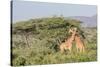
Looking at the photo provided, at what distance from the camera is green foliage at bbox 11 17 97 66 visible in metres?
2.55

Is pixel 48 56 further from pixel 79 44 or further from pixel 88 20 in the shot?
pixel 88 20

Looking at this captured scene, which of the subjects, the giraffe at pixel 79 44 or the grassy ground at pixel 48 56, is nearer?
the grassy ground at pixel 48 56

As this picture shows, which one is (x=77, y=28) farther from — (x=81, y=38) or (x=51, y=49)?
(x=51, y=49)

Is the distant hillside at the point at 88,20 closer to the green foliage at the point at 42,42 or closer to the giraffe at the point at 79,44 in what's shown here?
the green foliage at the point at 42,42

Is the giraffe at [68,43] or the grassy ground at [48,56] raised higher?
the giraffe at [68,43]

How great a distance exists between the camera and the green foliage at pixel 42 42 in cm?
255

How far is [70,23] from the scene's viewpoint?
9.19 ft

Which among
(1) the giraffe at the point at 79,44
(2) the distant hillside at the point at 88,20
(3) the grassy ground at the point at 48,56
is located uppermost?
(2) the distant hillside at the point at 88,20

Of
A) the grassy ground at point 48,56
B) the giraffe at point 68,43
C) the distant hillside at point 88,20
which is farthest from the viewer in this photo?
the distant hillside at point 88,20

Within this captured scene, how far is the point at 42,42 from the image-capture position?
2.65 m

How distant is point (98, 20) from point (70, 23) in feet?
1.41

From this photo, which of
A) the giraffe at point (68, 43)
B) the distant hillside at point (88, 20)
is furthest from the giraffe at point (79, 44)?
the distant hillside at point (88, 20)

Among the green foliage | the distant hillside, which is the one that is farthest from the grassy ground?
the distant hillside
